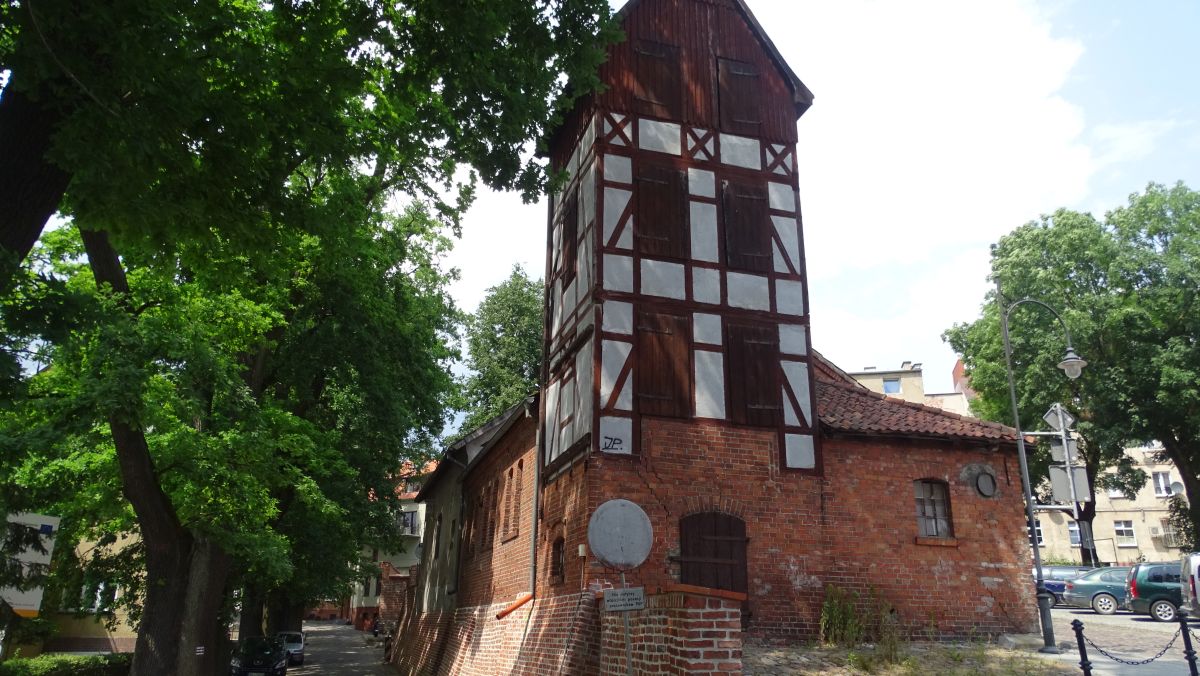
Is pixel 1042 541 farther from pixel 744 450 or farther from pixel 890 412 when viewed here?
pixel 744 450

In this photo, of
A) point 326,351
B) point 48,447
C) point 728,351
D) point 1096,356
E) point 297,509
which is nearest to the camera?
point 48,447

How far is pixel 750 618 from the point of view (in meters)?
12.8

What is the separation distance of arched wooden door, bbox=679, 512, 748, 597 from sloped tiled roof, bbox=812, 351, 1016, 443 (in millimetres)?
2661

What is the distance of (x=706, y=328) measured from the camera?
46.0ft

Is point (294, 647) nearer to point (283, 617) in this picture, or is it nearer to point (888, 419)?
point (283, 617)

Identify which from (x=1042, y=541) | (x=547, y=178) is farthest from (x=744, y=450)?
(x=1042, y=541)

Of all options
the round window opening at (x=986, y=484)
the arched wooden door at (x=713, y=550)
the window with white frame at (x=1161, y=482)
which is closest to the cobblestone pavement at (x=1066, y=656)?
the arched wooden door at (x=713, y=550)

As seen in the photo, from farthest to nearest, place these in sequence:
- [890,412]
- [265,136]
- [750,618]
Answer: [890,412], [750,618], [265,136]

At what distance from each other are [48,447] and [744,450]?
32.3 feet

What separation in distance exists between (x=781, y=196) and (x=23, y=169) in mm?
12289

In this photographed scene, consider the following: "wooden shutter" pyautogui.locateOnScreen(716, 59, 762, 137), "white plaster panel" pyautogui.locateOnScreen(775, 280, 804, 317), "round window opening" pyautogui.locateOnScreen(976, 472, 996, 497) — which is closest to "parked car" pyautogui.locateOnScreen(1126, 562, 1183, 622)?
"round window opening" pyautogui.locateOnScreen(976, 472, 996, 497)

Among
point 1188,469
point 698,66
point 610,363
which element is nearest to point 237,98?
point 610,363

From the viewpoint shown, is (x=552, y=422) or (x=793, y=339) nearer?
(x=793, y=339)

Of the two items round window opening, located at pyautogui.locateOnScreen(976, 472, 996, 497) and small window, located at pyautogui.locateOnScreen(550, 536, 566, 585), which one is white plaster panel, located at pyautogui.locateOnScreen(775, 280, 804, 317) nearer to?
round window opening, located at pyautogui.locateOnScreen(976, 472, 996, 497)
